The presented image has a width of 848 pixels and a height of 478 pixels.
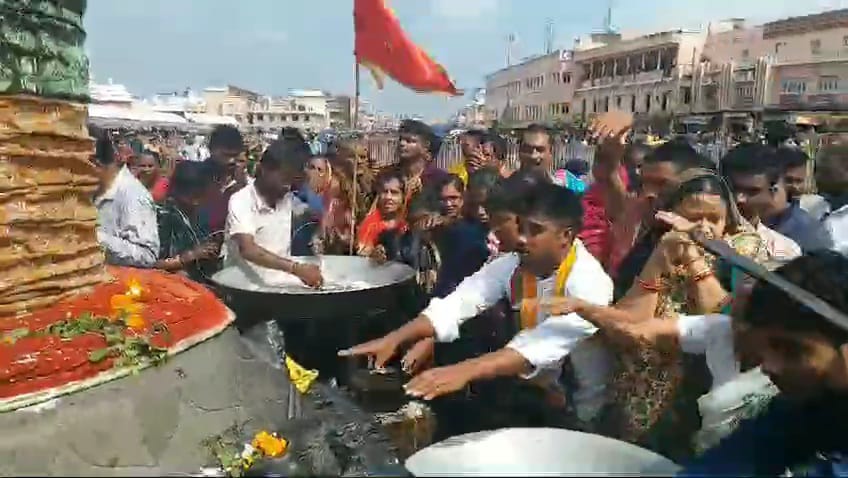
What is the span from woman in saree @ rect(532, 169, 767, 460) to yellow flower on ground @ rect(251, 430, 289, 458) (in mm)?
1029

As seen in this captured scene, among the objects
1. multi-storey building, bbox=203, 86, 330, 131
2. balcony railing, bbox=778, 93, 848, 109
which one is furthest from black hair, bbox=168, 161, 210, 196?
multi-storey building, bbox=203, 86, 330, 131

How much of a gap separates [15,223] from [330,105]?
2781 inches

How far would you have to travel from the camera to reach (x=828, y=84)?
28984mm

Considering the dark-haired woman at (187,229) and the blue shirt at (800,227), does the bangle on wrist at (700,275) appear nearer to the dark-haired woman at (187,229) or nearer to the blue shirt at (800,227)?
the blue shirt at (800,227)

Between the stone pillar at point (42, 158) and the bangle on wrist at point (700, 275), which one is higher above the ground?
the stone pillar at point (42, 158)

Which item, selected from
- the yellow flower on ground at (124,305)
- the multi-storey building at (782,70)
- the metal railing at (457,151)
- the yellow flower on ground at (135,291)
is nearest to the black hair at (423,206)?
the yellow flower on ground at (135,291)

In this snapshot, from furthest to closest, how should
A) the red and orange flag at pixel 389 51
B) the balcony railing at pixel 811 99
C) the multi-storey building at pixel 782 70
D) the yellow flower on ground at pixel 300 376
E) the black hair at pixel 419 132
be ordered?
the multi-storey building at pixel 782 70
the balcony railing at pixel 811 99
the black hair at pixel 419 132
the red and orange flag at pixel 389 51
the yellow flower on ground at pixel 300 376

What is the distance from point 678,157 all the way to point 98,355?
2591 mm

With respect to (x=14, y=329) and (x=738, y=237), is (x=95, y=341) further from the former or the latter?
(x=738, y=237)

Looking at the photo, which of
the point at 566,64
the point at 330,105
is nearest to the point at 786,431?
the point at 566,64

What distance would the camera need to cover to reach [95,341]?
249cm

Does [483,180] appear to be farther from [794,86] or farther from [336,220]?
[794,86]

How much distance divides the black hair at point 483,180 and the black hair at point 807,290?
9.38ft

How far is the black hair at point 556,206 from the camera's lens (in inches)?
110
